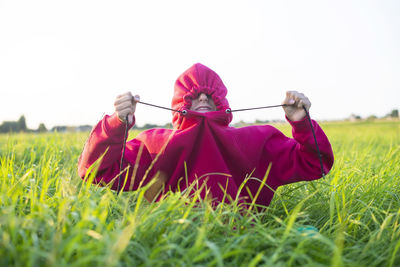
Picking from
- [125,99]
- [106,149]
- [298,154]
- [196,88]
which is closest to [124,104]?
[125,99]

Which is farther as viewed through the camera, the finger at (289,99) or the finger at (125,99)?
the finger at (289,99)

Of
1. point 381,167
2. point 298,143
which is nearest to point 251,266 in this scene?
point 298,143

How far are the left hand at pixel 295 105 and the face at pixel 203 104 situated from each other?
0.45m

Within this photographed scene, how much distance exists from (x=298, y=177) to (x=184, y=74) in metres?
0.99

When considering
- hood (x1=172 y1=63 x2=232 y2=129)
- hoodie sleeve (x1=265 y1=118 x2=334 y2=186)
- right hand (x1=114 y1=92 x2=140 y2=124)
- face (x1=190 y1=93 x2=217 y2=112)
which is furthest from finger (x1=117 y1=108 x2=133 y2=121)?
hoodie sleeve (x1=265 y1=118 x2=334 y2=186)

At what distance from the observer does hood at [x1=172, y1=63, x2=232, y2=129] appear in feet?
6.38

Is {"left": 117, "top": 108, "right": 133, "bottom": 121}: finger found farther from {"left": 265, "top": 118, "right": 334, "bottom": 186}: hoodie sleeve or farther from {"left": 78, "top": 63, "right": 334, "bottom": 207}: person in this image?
{"left": 265, "top": 118, "right": 334, "bottom": 186}: hoodie sleeve

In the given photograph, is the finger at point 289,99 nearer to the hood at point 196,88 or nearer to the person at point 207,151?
the person at point 207,151

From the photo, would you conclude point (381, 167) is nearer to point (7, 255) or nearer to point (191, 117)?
point (191, 117)

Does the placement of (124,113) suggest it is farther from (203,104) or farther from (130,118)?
(203,104)

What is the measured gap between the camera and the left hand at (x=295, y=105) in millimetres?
1767

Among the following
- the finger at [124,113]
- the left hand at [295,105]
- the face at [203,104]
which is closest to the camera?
the finger at [124,113]

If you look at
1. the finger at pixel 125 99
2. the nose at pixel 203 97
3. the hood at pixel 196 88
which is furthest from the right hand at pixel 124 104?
the nose at pixel 203 97

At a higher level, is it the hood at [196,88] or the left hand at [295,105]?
the hood at [196,88]
